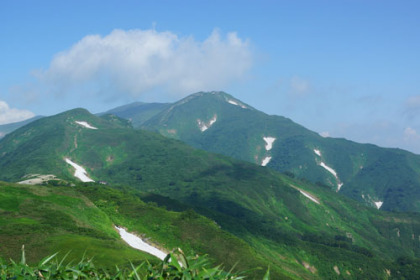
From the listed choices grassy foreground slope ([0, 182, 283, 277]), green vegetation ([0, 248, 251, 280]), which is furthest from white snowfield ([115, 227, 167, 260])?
green vegetation ([0, 248, 251, 280])

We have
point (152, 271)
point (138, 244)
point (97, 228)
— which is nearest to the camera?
point (152, 271)

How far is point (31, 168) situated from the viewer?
639 feet

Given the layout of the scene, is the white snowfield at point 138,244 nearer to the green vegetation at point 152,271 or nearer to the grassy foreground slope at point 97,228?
the grassy foreground slope at point 97,228

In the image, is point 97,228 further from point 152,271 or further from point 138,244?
point 152,271

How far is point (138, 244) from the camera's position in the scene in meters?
80.6

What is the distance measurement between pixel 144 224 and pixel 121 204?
12.9 m

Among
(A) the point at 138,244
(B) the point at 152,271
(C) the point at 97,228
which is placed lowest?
(A) the point at 138,244

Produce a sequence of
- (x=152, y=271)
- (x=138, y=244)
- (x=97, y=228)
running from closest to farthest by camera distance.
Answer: (x=152, y=271) < (x=97, y=228) < (x=138, y=244)

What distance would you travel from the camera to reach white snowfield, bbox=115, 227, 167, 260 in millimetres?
78750

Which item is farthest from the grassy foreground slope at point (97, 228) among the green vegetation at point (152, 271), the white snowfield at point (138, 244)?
the green vegetation at point (152, 271)

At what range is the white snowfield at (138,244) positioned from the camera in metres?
78.8

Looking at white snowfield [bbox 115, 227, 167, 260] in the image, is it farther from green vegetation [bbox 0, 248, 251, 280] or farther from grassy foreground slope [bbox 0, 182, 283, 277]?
green vegetation [bbox 0, 248, 251, 280]

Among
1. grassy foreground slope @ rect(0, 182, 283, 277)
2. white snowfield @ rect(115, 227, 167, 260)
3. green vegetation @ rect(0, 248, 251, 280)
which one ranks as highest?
green vegetation @ rect(0, 248, 251, 280)

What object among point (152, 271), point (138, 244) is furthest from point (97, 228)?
point (152, 271)
